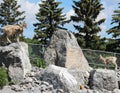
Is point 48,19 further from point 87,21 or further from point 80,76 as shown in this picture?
point 80,76

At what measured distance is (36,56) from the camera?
26.5 metres

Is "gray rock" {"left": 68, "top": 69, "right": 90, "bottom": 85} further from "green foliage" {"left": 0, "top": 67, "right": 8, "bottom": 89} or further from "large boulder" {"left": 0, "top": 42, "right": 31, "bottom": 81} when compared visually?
"green foliage" {"left": 0, "top": 67, "right": 8, "bottom": 89}

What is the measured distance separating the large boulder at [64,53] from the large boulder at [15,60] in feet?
10.8

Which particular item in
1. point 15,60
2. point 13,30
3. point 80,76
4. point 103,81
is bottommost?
point 103,81

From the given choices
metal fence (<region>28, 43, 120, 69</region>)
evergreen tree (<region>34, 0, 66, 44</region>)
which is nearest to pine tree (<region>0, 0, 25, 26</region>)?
evergreen tree (<region>34, 0, 66, 44</region>)

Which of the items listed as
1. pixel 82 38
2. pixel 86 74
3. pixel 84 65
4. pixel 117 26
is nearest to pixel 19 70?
pixel 86 74

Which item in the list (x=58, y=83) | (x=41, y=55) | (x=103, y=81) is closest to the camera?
(x=58, y=83)

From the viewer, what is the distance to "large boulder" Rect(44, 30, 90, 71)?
2478cm

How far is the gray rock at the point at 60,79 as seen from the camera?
20188 mm

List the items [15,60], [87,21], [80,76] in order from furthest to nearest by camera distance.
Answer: [87,21], [80,76], [15,60]

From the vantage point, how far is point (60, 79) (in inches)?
795

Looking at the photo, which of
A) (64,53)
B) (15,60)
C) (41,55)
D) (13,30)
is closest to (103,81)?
(64,53)

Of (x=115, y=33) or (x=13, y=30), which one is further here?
(x=115, y=33)

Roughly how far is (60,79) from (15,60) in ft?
8.50
